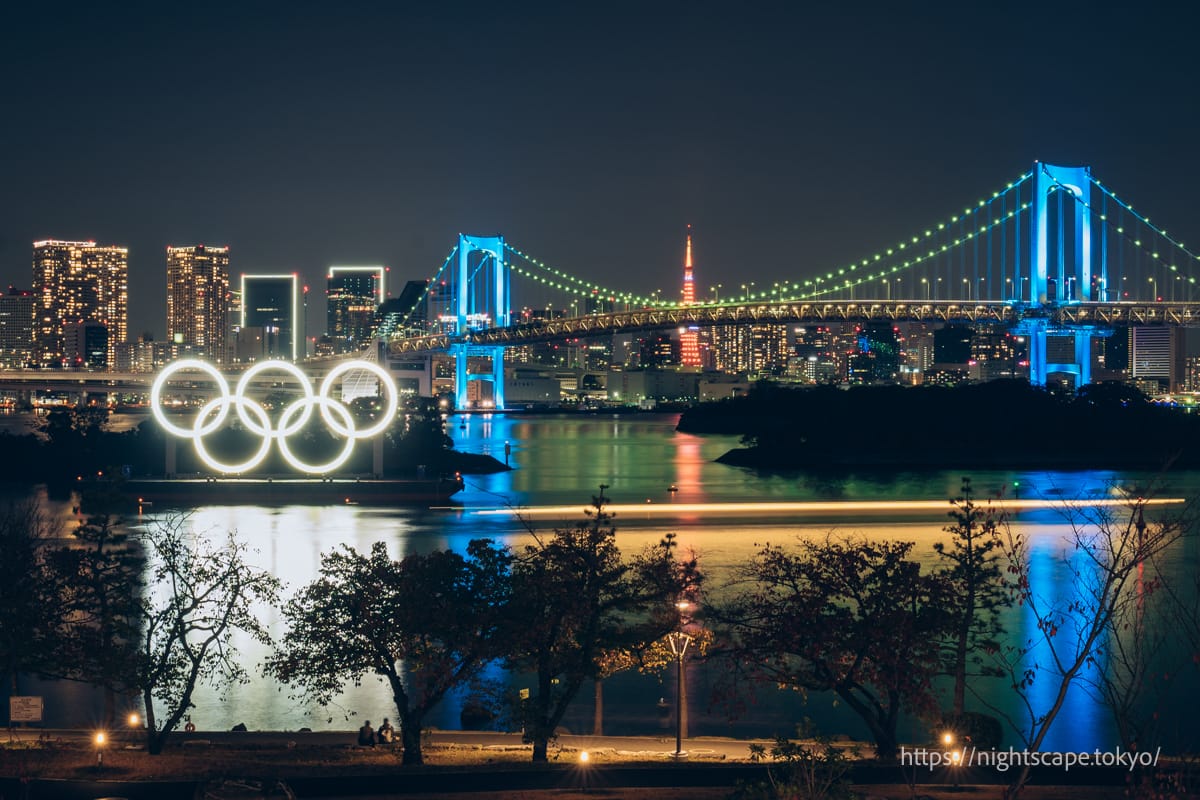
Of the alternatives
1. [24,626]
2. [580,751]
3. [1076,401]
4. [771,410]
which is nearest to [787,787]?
[580,751]

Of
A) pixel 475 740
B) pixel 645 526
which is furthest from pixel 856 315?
pixel 475 740

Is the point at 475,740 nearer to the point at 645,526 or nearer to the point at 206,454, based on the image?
the point at 645,526

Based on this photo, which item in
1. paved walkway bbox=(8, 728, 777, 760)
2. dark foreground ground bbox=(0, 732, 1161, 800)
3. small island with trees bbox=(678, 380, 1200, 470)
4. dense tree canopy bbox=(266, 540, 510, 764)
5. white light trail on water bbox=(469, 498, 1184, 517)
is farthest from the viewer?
small island with trees bbox=(678, 380, 1200, 470)

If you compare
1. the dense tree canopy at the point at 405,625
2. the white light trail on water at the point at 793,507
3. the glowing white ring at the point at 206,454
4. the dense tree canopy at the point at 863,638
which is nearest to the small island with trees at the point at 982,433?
the white light trail on water at the point at 793,507

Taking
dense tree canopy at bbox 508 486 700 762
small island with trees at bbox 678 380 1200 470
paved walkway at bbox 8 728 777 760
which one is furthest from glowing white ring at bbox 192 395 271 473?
dense tree canopy at bbox 508 486 700 762

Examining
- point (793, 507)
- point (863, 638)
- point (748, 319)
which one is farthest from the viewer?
point (748, 319)

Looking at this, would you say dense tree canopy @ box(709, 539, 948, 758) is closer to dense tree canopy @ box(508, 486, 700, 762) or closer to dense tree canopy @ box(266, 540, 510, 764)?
dense tree canopy @ box(508, 486, 700, 762)

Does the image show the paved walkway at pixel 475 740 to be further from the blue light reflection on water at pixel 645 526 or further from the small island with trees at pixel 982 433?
the small island with trees at pixel 982 433
